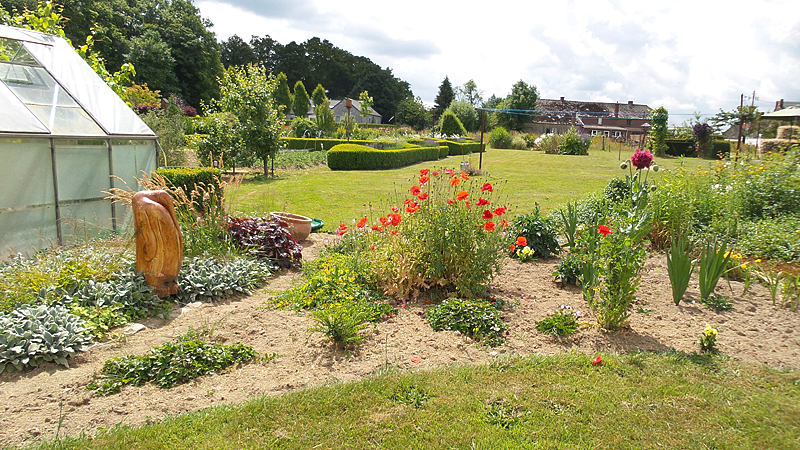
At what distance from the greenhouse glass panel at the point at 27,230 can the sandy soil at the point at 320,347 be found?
237 cm

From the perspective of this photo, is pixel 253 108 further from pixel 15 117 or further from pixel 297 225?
pixel 15 117

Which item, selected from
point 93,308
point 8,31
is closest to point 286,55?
point 8,31

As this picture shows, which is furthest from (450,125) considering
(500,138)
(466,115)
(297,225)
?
(297,225)

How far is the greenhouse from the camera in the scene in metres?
4.86

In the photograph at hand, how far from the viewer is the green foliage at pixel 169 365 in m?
2.92

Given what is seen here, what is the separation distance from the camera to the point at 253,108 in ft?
44.5

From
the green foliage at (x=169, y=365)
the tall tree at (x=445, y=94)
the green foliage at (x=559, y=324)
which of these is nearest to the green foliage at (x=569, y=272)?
the green foliage at (x=559, y=324)

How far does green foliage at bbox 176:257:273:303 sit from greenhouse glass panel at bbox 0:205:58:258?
5.85 ft

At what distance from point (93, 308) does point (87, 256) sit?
944 mm

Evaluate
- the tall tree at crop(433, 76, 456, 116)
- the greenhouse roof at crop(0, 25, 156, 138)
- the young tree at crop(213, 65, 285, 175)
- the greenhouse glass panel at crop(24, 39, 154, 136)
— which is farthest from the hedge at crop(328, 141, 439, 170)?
the tall tree at crop(433, 76, 456, 116)

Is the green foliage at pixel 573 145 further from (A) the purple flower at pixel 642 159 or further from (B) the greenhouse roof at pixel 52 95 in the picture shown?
(B) the greenhouse roof at pixel 52 95

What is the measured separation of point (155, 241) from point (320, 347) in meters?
2.00

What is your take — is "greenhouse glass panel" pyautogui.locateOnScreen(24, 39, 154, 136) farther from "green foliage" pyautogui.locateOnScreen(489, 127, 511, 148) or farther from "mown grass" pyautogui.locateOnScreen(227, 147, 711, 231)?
"green foliage" pyautogui.locateOnScreen(489, 127, 511, 148)

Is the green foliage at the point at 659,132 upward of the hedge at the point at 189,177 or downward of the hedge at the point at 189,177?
upward
